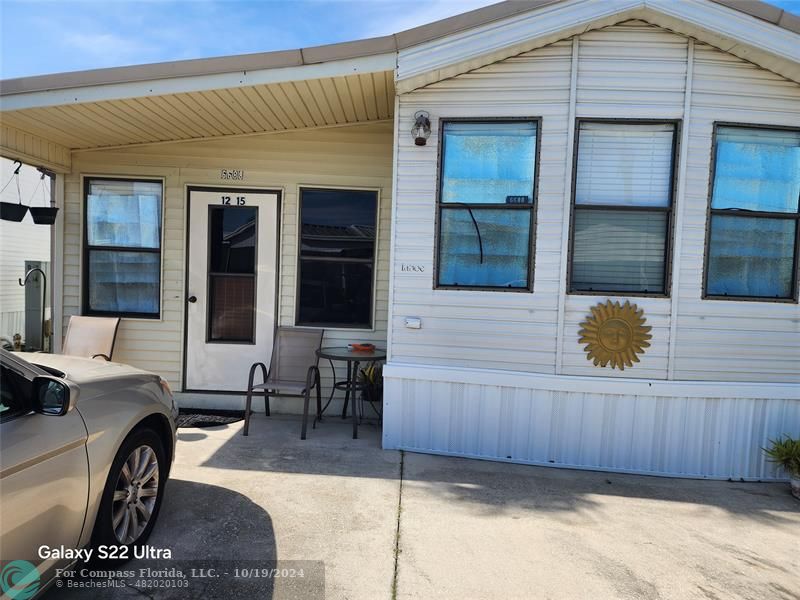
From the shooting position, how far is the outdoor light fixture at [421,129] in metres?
4.22

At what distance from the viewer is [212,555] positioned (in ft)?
8.91

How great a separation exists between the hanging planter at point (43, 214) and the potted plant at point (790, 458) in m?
6.81

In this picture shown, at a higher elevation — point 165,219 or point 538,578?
point 165,219

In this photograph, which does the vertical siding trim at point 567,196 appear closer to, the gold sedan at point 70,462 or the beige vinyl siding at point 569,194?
the beige vinyl siding at point 569,194

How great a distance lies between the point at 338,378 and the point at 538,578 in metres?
3.21

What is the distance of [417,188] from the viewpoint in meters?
4.39

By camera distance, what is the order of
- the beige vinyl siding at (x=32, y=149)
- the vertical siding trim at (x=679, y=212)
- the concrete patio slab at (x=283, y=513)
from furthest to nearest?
the beige vinyl siding at (x=32, y=149) → the vertical siding trim at (x=679, y=212) → the concrete patio slab at (x=283, y=513)

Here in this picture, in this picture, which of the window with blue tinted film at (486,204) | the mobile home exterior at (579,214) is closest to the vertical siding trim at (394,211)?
the mobile home exterior at (579,214)

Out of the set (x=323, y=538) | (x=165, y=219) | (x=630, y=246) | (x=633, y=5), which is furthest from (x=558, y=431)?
(x=165, y=219)

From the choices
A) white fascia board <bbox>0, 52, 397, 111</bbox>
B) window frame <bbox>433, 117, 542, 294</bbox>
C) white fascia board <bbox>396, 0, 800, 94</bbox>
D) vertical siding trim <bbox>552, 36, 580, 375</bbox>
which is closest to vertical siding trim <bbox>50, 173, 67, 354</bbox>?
white fascia board <bbox>0, 52, 397, 111</bbox>

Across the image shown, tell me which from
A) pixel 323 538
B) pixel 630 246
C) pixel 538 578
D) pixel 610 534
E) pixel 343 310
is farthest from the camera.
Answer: pixel 343 310

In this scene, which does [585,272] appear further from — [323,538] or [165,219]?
[165,219]

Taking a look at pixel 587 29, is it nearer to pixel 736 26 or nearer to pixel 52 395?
pixel 736 26

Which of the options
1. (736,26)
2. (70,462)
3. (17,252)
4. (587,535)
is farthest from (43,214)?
(17,252)
